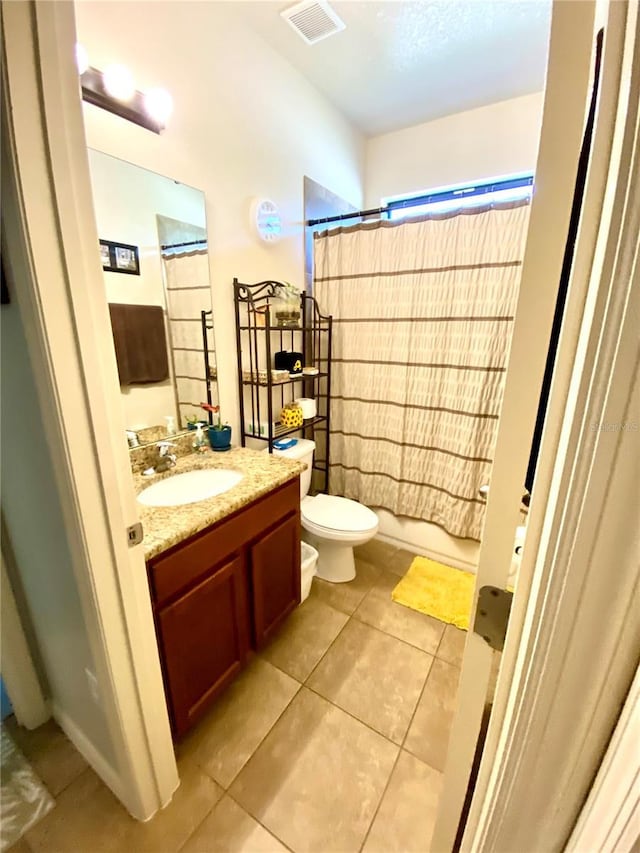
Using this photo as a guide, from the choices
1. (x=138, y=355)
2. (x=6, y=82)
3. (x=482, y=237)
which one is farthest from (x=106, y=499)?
(x=482, y=237)

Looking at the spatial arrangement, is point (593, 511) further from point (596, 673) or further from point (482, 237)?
point (482, 237)

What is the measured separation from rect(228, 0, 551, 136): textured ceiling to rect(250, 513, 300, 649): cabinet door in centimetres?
222

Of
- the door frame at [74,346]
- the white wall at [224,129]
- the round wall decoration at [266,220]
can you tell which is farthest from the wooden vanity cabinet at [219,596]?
the round wall decoration at [266,220]

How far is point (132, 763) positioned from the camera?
0.98m

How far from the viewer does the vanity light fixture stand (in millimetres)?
1144

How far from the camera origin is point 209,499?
1230mm

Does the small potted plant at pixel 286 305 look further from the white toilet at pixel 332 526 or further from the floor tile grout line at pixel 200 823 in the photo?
the floor tile grout line at pixel 200 823

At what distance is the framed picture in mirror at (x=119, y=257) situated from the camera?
1.29 meters

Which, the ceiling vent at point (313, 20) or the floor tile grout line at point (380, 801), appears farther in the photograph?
the ceiling vent at point (313, 20)

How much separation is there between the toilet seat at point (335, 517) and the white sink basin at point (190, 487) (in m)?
0.60

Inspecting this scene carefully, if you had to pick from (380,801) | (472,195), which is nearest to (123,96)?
(472,195)

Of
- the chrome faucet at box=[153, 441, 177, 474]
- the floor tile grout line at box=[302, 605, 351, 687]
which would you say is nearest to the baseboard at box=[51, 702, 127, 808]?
the floor tile grout line at box=[302, 605, 351, 687]

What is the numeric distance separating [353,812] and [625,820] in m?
1.04

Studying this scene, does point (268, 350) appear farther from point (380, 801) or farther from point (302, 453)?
point (380, 801)
